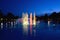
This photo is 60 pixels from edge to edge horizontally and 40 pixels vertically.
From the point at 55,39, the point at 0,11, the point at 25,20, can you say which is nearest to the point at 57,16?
the point at 0,11

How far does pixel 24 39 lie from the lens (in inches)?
501

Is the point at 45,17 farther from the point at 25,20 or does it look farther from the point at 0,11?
the point at 25,20

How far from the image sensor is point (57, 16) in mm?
73875

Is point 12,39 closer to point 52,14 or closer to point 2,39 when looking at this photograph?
point 2,39

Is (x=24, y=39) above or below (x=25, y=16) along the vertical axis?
below

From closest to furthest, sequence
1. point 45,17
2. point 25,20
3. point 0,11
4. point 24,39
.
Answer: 1. point 24,39
2. point 25,20
3. point 0,11
4. point 45,17

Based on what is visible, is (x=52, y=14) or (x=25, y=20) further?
(x=52, y=14)

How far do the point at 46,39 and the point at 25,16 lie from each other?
31082mm

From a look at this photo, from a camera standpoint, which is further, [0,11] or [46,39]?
[0,11]

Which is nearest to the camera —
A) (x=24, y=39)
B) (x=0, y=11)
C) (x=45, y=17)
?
(x=24, y=39)

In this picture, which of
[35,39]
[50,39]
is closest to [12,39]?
[35,39]

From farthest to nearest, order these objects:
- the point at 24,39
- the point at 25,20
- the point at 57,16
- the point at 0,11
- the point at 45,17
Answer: the point at 45,17, the point at 57,16, the point at 0,11, the point at 25,20, the point at 24,39

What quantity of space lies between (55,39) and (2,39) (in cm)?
366

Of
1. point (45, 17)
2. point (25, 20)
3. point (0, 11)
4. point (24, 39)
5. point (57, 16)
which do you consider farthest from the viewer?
point (45, 17)
